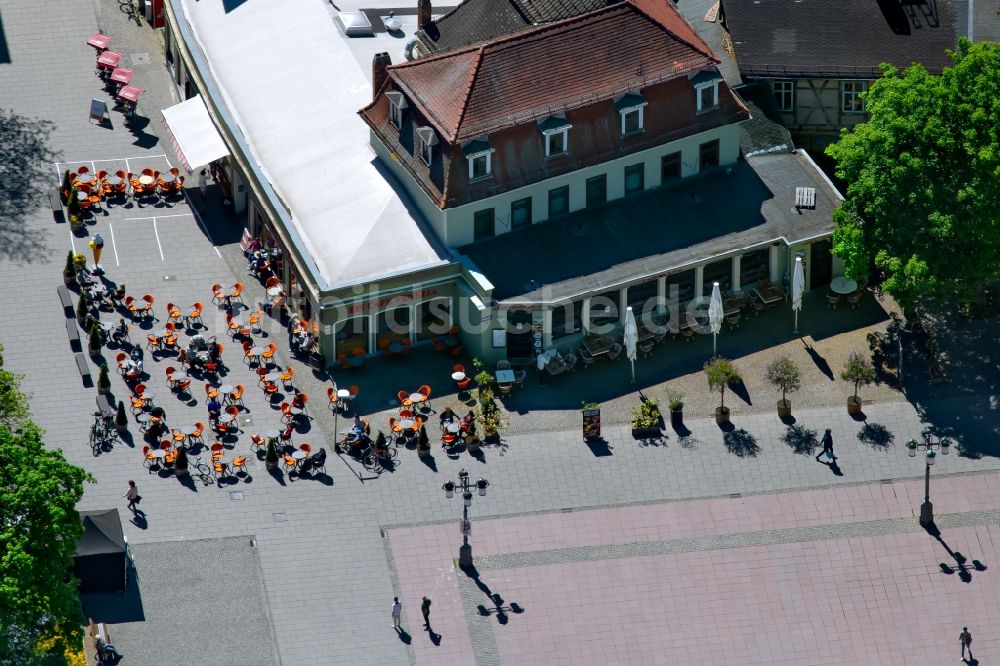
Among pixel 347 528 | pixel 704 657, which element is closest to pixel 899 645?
pixel 704 657

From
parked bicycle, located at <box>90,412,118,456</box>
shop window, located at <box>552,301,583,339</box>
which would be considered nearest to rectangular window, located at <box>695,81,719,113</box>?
shop window, located at <box>552,301,583,339</box>

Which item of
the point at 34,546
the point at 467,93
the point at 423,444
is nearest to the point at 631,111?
the point at 467,93

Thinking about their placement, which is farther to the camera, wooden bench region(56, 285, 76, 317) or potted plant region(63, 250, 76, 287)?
potted plant region(63, 250, 76, 287)

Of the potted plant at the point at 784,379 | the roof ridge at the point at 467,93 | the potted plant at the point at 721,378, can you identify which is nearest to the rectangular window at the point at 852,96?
the potted plant at the point at 784,379

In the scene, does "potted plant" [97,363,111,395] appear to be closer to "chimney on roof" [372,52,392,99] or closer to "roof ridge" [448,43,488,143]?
"roof ridge" [448,43,488,143]

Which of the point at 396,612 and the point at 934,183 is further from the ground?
the point at 934,183

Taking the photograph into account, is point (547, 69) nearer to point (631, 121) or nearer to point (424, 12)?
point (631, 121)
